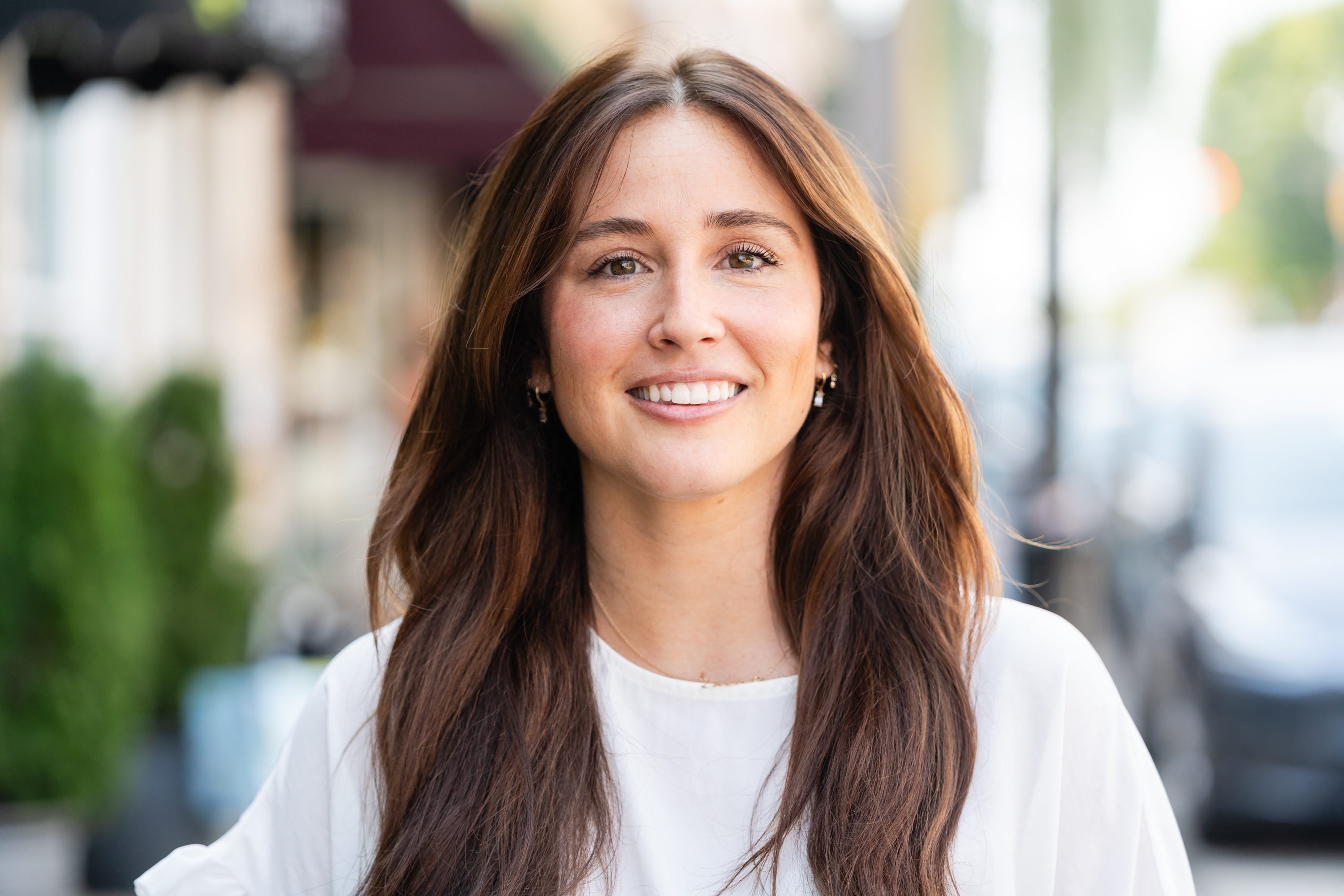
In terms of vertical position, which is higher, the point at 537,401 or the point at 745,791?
the point at 537,401

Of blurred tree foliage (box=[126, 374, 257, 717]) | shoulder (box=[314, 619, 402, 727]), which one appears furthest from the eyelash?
blurred tree foliage (box=[126, 374, 257, 717])

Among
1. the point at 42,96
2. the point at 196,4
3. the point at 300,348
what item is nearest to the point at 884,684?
the point at 196,4

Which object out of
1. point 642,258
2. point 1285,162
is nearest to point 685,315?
point 642,258

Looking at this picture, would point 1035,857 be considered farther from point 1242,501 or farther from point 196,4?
point 1242,501

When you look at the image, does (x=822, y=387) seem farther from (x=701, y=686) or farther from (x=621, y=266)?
(x=701, y=686)

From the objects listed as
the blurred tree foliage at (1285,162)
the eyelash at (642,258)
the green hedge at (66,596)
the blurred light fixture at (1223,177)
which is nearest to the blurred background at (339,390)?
the green hedge at (66,596)

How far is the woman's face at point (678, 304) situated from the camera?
6.68 feet

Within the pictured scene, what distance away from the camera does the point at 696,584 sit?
221cm

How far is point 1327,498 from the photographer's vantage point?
22.8 ft

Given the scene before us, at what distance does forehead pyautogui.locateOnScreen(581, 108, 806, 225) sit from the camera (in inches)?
80.5

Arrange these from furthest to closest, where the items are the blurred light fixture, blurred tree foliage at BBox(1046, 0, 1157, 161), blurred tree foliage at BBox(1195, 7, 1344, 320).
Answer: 1. blurred tree foliage at BBox(1195, 7, 1344, 320)
2. the blurred light fixture
3. blurred tree foliage at BBox(1046, 0, 1157, 161)

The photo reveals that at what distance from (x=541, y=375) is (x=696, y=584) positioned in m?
0.44

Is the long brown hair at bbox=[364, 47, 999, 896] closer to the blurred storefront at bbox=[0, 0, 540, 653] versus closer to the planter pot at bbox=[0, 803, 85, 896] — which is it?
the blurred storefront at bbox=[0, 0, 540, 653]

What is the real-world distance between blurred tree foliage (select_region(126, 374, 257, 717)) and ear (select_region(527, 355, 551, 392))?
4029 millimetres
